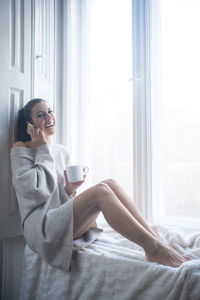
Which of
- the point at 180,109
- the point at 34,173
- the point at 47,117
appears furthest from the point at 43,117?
the point at 180,109

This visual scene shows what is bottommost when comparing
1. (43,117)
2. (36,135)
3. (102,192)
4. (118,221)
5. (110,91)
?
(118,221)

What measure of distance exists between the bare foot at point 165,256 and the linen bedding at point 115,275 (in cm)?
3

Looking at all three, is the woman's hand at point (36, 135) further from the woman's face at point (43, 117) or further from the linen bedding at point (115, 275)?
the linen bedding at point (115, 275)

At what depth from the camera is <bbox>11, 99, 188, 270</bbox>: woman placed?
1076 millimetres

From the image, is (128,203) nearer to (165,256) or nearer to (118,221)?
(118,221)

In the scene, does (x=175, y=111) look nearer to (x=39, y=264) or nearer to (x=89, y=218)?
(x=89, y=218)

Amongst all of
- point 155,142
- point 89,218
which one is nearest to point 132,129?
point 155,142

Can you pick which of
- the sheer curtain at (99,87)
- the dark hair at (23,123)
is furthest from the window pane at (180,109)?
the dark hair at (23,123)

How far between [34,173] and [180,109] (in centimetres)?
89

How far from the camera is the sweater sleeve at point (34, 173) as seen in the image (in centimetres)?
122

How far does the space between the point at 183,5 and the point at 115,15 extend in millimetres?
439

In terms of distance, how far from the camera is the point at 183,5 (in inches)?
61.2

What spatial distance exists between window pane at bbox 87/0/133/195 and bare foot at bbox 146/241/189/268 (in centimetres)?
64

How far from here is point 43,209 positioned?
1231 millimetres
